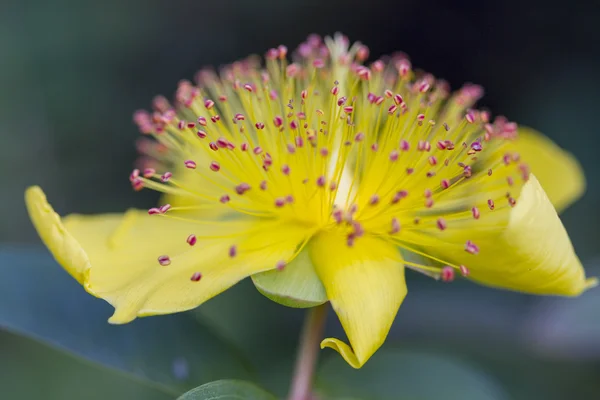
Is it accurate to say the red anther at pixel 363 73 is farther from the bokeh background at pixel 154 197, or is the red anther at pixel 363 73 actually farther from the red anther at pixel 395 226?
the bokeh background at pixel 154 197

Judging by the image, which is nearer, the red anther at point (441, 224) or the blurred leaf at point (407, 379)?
the red anther at point (441, 224)

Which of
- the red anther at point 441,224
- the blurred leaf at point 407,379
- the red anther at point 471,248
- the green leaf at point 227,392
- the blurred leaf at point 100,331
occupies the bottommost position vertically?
the blurred leaf at point 407,379

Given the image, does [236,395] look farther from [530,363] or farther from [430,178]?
[530,363]

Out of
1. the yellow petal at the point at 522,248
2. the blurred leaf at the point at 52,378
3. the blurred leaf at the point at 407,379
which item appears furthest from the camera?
the blurred leaf at the point at 52,378

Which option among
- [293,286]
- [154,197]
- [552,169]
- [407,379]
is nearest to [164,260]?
[293,286]

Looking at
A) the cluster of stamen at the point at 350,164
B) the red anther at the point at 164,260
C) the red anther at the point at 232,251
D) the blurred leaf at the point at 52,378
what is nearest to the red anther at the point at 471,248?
the cluster of stamen at the point at 350,164

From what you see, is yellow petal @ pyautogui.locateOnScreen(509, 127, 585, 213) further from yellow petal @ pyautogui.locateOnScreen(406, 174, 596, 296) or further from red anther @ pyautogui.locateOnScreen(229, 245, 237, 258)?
red anther @ pyautogui.locateOnScreen(229, 245, 237, 258)
